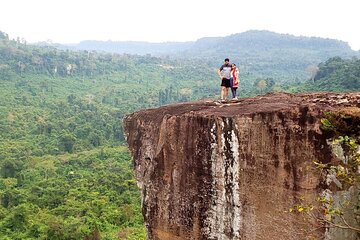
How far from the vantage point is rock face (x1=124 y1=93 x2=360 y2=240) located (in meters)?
5.51

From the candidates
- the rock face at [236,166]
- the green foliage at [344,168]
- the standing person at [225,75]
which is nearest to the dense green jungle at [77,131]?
the standing person at [225,75]

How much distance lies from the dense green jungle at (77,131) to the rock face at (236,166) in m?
14.6

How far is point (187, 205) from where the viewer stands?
6.59 metres

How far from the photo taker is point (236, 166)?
5.98m

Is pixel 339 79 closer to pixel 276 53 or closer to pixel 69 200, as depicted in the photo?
pixel 69 200

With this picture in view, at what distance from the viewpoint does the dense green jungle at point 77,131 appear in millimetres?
23094

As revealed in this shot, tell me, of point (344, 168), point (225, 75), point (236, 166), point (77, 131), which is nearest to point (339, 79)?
point (77, 131)

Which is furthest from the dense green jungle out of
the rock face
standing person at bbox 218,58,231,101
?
the rock face

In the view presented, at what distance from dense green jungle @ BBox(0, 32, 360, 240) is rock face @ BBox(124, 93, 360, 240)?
1456 centimetres

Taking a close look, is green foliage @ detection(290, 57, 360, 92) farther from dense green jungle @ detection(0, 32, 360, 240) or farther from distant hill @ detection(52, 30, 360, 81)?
distant hill @ detection(52, 30, 360, 81)

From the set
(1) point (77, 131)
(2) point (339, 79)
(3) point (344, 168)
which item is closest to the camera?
(3) point (344, 168)

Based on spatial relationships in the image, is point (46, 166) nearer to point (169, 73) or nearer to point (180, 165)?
point (180, 165)

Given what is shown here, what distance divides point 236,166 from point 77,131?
4028 cm

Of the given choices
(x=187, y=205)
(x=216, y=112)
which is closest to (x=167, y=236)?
(x=187, y=205)
